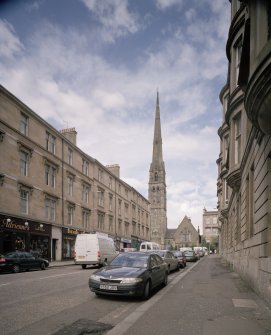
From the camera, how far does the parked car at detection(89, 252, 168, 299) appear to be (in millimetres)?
10523

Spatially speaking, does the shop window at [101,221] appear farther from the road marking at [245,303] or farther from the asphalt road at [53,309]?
the road marking at [245,303]

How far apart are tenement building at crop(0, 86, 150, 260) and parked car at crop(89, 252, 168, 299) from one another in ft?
57.6

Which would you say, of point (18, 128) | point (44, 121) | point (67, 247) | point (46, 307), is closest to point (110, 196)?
point (67, 247)

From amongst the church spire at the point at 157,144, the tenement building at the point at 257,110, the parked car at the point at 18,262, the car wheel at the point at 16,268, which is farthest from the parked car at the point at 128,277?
the church spire at the point at 157,144

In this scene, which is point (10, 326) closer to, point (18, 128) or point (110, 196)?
point (18, 128)

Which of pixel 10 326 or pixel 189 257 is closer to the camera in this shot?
pixel 10 326

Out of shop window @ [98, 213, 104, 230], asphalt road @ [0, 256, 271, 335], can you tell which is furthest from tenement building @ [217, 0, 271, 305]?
shop window @ [98, 213, 104, 230]

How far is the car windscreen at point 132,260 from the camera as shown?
12.1 m

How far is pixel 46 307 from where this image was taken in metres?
9.34

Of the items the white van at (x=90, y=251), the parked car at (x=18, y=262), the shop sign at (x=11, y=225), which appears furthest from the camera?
the shop sign at (x=11, y=225)

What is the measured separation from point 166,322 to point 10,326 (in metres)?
3.12

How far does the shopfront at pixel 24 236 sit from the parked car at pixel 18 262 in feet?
13.2

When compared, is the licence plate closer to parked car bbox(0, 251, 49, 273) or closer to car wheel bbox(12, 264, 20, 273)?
parked car bbox(0, 251, 49, 273)

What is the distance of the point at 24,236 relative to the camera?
3033cm
